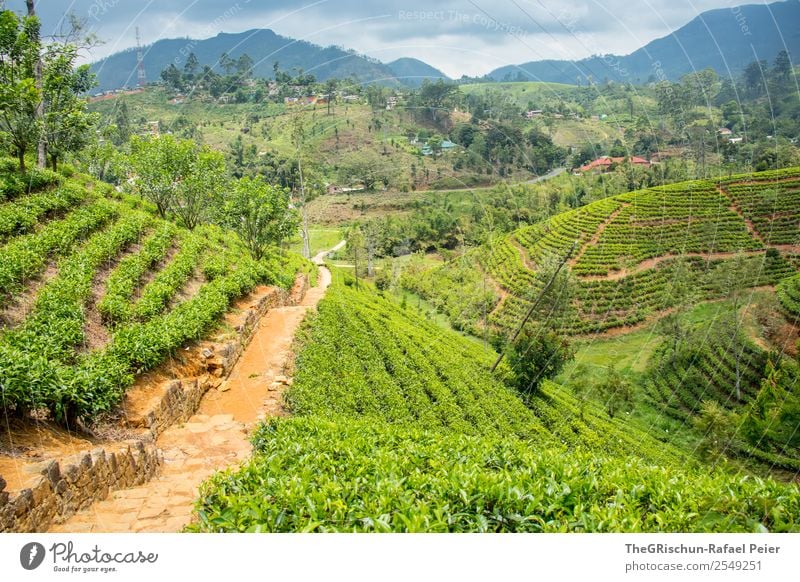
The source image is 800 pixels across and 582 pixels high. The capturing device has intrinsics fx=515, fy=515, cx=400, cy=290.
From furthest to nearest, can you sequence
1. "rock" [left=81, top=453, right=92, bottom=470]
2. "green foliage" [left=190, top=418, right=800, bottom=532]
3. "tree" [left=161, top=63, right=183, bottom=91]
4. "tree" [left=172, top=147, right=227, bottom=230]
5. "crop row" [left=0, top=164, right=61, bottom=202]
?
"tree" [left=161, top=63, right=183, bottom=91]
"tree" [left=172, top=147, right=227, bottom=230]
"crop row" [left=0, top=164, right=61, bottom=202]
"rock" [left=81, top=453, right=92, bottom=470]
"green foliage" [left=190, top=418, right=800, bottom=532]

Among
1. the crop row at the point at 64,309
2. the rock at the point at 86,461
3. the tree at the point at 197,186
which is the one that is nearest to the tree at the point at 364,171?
the tree at the point at 197,186

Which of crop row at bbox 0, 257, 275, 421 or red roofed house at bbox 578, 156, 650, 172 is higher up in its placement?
red roofed house at bbox 578, 156, 650, 172

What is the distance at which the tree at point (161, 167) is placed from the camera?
66.2 ft

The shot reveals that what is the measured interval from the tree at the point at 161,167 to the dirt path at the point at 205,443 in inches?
363

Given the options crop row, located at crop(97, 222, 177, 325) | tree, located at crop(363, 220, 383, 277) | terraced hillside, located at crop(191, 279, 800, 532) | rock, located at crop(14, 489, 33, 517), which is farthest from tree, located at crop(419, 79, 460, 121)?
rock, located at crop(14, 489, 33, 517)

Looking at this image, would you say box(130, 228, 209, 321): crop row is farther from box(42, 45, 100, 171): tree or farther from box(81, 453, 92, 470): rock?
box(42, 45, 100, 171): tree

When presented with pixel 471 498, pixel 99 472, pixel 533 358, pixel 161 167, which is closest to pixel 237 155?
pixel 161 167

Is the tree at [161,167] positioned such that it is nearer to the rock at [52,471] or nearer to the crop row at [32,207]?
the crop row at [32,207]

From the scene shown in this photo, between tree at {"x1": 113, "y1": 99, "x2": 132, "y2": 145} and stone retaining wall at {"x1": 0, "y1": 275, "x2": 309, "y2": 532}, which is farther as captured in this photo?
Result: tree at {"x1": 113, "y1": 99, "x2": 132, "y2": 145}

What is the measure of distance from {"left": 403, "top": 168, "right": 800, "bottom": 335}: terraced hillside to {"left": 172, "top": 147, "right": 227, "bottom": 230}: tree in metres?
19.7

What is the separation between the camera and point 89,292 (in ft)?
33.1

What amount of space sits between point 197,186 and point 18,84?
7.27m

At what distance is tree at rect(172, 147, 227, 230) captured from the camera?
20812mm

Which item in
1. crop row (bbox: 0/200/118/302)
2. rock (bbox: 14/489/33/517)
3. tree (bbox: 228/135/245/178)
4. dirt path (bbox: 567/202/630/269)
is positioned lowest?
dirt path (bbox: 567/202/630/269)
